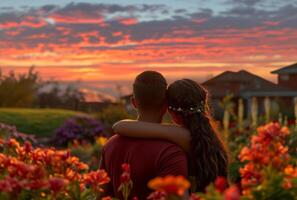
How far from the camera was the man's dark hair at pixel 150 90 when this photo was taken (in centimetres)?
391

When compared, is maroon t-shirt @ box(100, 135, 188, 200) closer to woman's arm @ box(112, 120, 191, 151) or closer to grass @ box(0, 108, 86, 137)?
woman's arm @ box(112, 120, 191, 151)

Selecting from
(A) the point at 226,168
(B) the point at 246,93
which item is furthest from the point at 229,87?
(A) the point at 226,168

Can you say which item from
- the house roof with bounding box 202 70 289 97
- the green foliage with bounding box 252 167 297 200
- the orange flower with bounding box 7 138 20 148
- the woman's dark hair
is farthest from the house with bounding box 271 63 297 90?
the green foliage with bounding box 252 167 297 200

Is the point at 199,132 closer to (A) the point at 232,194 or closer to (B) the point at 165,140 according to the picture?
(B) the point at 165,140

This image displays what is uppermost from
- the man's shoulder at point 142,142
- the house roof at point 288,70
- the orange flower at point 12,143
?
the orange flower at point 12,143

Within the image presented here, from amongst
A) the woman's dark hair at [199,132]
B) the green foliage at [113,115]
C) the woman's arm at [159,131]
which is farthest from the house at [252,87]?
the woman's arm at [159,131]

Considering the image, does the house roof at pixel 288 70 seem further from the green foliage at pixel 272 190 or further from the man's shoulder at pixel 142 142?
the green foliage at pixel 272 190

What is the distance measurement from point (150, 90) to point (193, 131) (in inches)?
14.0

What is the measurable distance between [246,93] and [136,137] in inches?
1338

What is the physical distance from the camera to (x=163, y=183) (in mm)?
1861

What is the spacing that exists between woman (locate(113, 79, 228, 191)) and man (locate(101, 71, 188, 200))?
0.21 ft

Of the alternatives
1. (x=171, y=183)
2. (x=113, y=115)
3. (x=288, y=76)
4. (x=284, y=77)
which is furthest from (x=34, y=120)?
(x=284, y=77)

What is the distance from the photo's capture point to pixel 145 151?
12.6ft

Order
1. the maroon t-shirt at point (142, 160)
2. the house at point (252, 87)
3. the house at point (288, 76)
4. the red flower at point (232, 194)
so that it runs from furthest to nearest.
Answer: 1. the house at point (288, 76)
2. the house at point (252, 87)
3. the maroon t-shirt at point (142, 160)
4. the red flower at point (232, 194)
